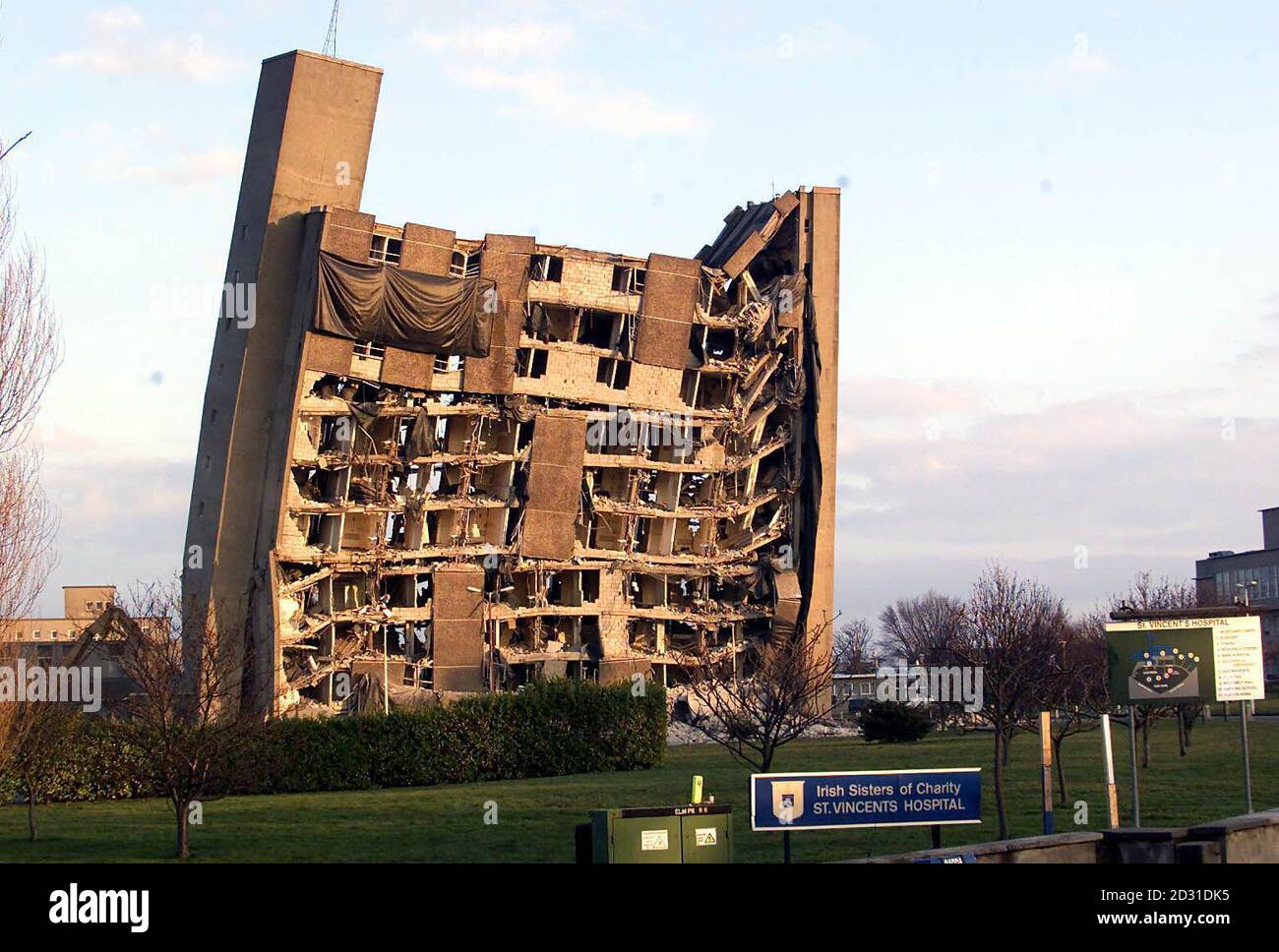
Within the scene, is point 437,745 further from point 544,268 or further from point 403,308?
point 544,268

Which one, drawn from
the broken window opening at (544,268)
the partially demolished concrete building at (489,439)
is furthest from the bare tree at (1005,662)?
the broken window opening at (544,268)

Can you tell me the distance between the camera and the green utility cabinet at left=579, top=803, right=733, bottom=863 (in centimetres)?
1692

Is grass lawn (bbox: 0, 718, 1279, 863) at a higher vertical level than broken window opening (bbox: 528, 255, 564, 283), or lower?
lower

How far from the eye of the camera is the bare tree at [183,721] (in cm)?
2630

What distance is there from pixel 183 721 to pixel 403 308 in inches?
1148

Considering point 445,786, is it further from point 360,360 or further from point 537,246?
point 537,246

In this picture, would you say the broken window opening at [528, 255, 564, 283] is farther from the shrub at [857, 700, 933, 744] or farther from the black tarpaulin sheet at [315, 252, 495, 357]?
the shrub at [857, 700, 933, 744]

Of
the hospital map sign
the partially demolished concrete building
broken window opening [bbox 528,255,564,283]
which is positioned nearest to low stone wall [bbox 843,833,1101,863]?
the hospital map sign

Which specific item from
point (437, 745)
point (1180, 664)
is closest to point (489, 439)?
point (437, 745)

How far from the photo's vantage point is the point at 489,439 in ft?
199

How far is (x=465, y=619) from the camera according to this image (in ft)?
190

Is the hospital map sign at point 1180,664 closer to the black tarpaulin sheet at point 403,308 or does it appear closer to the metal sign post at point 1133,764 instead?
the metal sign post at point 1133,764

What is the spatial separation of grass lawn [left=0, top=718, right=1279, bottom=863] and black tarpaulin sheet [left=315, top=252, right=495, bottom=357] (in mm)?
20650
